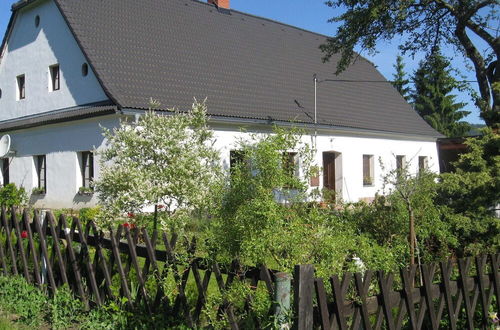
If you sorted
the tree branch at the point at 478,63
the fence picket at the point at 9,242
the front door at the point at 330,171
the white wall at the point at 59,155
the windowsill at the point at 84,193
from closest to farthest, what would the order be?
the fence picket at the point at 9,242, the tree branch at the point at 478,63, the white wall at the point at 59,155, the windowsill at the point at 84,193, the front door at the point at 330,171

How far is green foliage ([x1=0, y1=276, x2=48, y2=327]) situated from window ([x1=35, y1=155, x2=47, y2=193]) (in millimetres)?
11206

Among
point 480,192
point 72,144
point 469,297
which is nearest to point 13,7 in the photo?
point 72,144

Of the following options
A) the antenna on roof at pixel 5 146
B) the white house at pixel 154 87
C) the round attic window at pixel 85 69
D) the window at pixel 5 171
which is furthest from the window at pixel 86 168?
the window at pixel 5 171

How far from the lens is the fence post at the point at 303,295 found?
10.4 feet

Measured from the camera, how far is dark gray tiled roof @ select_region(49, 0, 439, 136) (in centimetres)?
1563

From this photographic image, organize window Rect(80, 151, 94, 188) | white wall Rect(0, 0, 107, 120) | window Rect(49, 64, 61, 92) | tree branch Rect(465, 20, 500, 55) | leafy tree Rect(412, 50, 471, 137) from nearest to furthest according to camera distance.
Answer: tree branch Rect(465, 20, 500, 55) < window Rect(80, 151, 94, 188) < white wall Rect(0, 0, 107, 120) < window Rect(49, 64, 61, 92) < leafy tree Rect(412, 50, 471, 137)

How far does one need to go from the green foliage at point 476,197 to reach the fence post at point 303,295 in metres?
3.85

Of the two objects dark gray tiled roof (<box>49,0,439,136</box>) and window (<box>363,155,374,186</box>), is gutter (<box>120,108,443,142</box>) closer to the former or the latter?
dark gray tiled roof (<box>49,0,439,136</box>)

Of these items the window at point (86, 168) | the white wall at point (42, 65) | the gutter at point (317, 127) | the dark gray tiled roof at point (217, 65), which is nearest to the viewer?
the gutter at point (317, 127)

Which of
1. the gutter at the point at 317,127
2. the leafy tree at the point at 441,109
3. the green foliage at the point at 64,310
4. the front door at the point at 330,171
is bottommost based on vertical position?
the green foliage at the point at 64,310

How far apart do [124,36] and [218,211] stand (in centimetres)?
1408

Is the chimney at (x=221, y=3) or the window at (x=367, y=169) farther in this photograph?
the chimney at (x=221, y=3)

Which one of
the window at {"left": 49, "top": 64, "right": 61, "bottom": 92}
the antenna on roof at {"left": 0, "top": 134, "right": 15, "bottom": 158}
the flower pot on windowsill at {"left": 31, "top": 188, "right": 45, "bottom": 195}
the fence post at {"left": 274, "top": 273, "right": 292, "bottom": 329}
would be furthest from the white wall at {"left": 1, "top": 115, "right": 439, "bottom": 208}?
the fence post at {"left": 274, "top": 273, "right": 292, "bottom": 329}

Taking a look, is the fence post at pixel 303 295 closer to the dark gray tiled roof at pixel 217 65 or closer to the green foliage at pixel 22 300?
the green foliage at pixel 22 300
